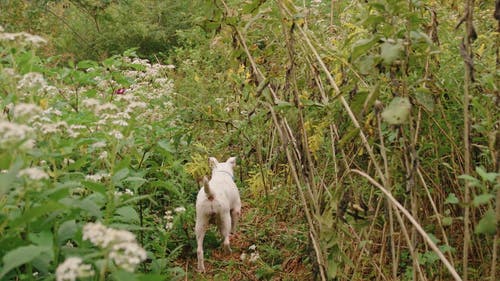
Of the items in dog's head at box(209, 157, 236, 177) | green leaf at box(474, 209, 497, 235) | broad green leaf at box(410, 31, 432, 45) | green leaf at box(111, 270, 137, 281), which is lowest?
dog's head at box(209, 157, 236, 177)

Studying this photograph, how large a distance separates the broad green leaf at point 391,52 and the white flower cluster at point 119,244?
0.85 meters

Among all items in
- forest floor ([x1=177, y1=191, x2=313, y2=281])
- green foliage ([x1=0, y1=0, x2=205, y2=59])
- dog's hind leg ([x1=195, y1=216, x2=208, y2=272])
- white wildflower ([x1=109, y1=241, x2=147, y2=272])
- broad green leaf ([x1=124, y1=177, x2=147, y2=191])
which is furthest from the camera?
green foliage ([x1=0, y1=0, x2=205, y2=59])

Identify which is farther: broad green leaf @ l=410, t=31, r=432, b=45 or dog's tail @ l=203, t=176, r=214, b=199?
dog's tail @ l=203, t=176, r=214, b=199

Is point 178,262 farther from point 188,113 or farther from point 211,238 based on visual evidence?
point 188,113

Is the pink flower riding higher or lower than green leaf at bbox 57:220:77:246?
lower

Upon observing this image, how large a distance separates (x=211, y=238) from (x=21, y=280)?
6.16 ft

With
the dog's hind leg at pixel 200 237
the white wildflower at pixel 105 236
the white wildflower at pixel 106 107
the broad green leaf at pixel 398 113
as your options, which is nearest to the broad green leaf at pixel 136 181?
the white wildflower at pixel 106 107

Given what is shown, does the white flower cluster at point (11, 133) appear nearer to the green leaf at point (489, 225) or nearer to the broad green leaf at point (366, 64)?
the broad green leaf at point (366, 64)

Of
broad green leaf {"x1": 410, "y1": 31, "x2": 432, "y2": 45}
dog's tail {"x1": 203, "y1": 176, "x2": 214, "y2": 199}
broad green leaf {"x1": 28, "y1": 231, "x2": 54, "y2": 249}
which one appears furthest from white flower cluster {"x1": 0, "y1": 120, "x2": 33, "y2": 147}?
dog's tail {"x1": 203, "y1": 176, "x2": 214, "y2": 199}

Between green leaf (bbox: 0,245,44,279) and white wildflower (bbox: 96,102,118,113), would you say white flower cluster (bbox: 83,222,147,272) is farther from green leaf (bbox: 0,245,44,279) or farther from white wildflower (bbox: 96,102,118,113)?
white wildflower (bbox: 96,102,118,113)

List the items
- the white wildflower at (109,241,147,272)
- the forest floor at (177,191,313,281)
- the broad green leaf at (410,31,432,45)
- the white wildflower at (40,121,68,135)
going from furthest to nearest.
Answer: the forest floor at (177,191,313,281) < the white wildflower at (40,121,68,135) < the broad green leaf at (410,31,432,45) < the white wildflower at (109,241,147,272)

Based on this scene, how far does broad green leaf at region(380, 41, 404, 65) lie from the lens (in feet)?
5.74

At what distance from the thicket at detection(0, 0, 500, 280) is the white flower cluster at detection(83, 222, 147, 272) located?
12 centimetres

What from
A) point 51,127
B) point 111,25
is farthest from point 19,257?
point 111,25
